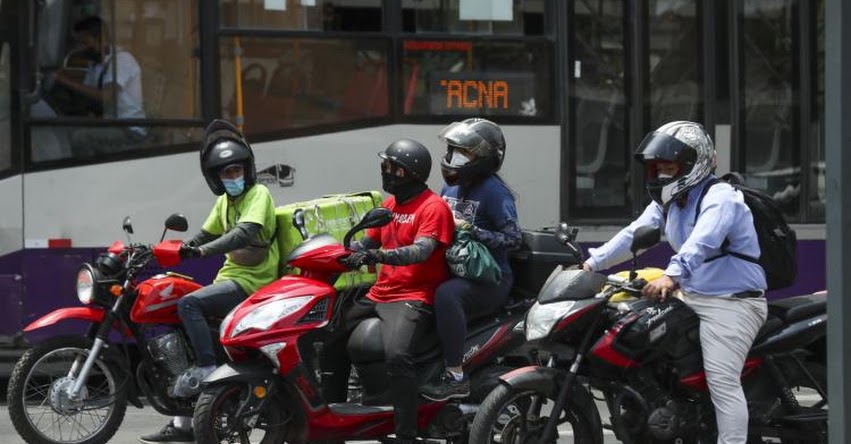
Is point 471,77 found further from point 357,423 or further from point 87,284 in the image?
point 357,423

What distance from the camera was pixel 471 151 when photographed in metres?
7.55

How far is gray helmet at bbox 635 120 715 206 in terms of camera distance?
6.73 metres

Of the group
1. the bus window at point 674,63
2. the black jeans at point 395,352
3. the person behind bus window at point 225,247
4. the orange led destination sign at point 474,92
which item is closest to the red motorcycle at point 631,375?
the black jeans at point 395,352

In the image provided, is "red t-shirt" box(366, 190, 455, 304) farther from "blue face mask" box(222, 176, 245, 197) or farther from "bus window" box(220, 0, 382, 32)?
"bus window" box(220, 0, 382, 32)

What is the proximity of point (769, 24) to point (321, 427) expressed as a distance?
17.4 ft

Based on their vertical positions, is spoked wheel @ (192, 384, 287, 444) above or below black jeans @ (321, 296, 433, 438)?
below

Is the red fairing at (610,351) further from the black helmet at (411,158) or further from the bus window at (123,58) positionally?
the bus window at (123,58)

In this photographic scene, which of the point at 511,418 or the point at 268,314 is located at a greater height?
the point at 268,314

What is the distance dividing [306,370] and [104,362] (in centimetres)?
136

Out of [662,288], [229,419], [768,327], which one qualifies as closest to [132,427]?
[229,419]

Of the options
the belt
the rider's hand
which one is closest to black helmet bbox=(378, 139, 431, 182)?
the rider's hand

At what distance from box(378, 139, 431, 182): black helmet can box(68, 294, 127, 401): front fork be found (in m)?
1.64

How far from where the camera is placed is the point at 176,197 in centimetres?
997

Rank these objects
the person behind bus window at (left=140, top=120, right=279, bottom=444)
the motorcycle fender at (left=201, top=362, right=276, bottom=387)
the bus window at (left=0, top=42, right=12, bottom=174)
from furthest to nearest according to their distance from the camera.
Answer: the bus window at (left=0, top=42, right=12, bottom=174), the person behind bus window at (left=140, top=120, right=279, bottom=444), the motorcycle fender at (left=201, top=362, right=276, bottom=387)
